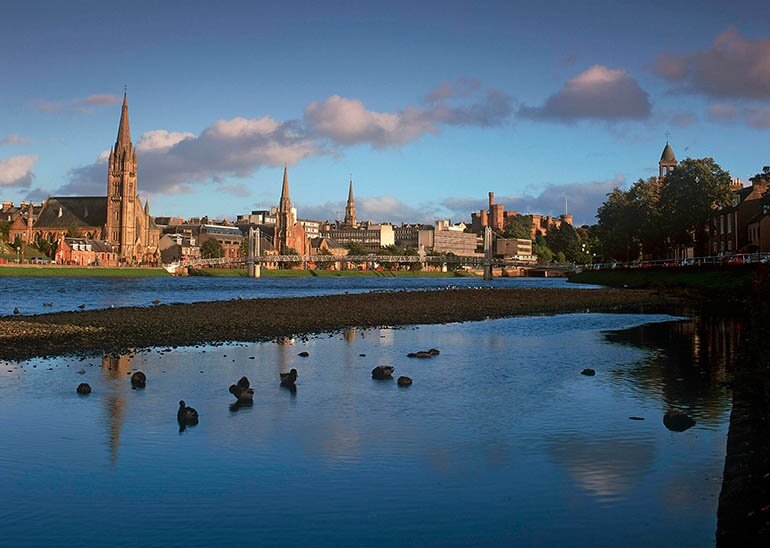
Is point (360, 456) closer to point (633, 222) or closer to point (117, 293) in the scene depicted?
point (117, 293)

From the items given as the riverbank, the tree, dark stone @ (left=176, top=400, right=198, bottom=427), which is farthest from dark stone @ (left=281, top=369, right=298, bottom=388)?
the tree

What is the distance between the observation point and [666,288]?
9481cm

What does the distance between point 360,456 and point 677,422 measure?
7996mm

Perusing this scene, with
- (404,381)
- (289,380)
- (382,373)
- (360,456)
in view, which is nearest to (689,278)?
(382,373)

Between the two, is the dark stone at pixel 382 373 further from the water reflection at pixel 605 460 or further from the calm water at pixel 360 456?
the water reflection at pixel 605 460

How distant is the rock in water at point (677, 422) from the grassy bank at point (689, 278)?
124ft

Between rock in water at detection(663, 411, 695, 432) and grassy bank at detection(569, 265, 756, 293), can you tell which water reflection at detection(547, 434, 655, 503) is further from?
grassy bank at detection(569, 265, 756, 293)

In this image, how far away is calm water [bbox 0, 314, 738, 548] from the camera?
12.5 m

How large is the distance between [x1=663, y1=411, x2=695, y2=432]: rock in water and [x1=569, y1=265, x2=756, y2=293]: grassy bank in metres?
37.9

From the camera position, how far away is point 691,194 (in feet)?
366

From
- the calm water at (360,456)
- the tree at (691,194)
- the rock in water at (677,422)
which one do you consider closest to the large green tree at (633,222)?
the tree at (691,194)

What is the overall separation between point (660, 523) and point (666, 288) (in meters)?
87.3

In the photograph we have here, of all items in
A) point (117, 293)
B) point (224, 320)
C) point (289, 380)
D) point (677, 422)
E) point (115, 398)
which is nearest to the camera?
point (677, 422)

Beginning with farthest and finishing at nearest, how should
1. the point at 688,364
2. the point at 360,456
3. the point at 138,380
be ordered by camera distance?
the point at 688,364 → the point at 138,380 → the point at 360,456
